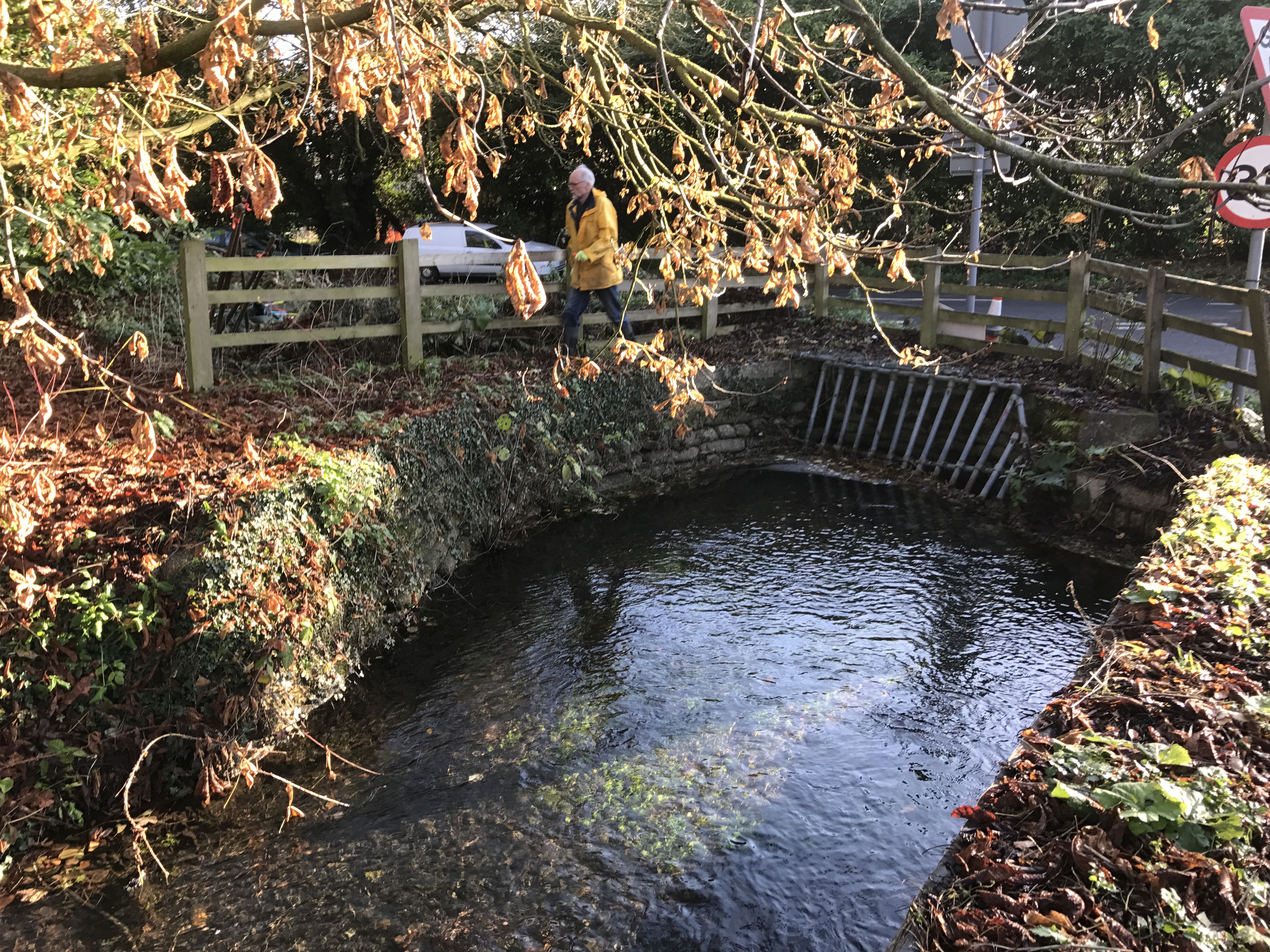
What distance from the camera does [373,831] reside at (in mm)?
4422

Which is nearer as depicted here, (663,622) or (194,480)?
(194,480)

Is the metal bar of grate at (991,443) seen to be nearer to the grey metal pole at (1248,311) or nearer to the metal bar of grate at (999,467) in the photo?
the metal bar of grate at (999,467)

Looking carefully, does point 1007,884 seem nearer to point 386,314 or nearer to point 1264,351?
point 1264,351

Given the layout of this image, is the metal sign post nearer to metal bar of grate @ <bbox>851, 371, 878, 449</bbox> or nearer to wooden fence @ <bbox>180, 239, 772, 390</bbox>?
wooden fence @ <bbox>180, 239, 772, 390</bbox>

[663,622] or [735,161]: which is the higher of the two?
[735,161]

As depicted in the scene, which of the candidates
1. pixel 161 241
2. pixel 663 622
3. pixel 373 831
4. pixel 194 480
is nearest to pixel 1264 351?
pixel 663 622

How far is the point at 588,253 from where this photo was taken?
366 inches

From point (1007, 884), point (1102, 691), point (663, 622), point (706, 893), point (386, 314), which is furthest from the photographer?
point (386, 314)

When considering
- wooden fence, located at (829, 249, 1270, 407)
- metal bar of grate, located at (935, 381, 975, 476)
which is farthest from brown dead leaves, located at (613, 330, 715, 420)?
metal bar of grate, located at (935, 381, 975, 476)

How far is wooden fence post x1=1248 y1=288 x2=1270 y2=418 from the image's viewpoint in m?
6.92

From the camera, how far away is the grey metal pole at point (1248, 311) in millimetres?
6559

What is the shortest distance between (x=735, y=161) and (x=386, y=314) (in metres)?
5.24

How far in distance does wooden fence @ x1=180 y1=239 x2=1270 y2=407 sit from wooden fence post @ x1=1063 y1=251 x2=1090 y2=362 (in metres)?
0.01

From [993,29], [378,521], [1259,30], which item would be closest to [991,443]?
[993,29]
